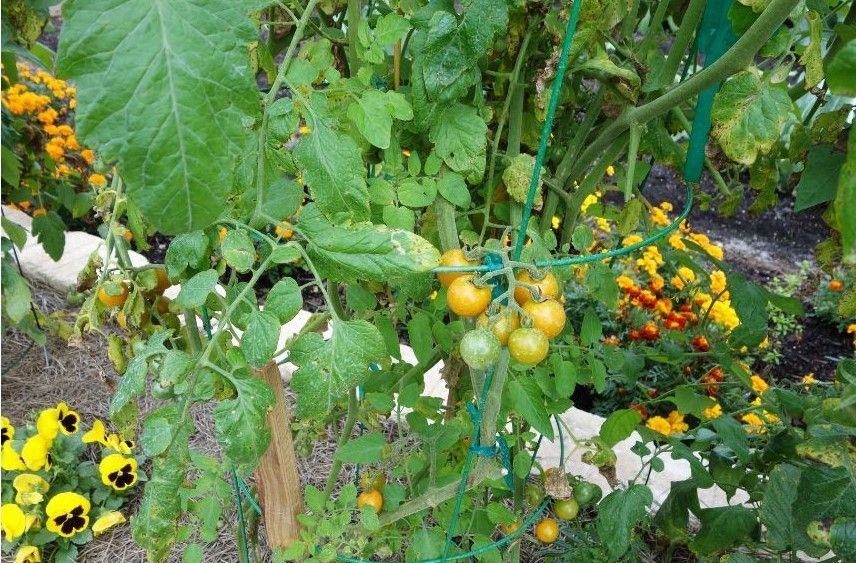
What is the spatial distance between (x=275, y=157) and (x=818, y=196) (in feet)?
2.40

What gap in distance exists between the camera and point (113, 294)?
87cm

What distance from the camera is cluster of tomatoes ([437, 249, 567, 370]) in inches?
26.0

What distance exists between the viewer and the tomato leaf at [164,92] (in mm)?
434

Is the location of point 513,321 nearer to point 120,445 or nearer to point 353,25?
point 353,25

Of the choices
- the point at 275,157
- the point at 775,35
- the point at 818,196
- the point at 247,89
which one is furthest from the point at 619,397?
the point at 247,89

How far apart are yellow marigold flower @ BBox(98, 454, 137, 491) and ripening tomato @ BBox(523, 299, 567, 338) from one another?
1.45m

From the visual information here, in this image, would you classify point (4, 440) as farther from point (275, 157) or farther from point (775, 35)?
point (775, 35)

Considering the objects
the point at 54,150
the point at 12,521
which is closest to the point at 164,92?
the point at 12,521

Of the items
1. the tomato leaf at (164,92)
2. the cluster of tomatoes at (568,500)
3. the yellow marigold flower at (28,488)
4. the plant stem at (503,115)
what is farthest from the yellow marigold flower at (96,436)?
the tomato leaf at (164,92)

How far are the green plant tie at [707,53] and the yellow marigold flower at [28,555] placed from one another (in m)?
1.68

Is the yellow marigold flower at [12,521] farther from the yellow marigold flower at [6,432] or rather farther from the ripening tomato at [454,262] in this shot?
the ripening tomato at [454,262]

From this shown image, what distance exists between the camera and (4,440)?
73.1 inches

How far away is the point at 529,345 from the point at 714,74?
1.29 feet

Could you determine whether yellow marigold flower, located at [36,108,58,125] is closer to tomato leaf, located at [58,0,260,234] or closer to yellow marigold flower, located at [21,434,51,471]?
yellow marigold flower, located at [21,434,51,471]
